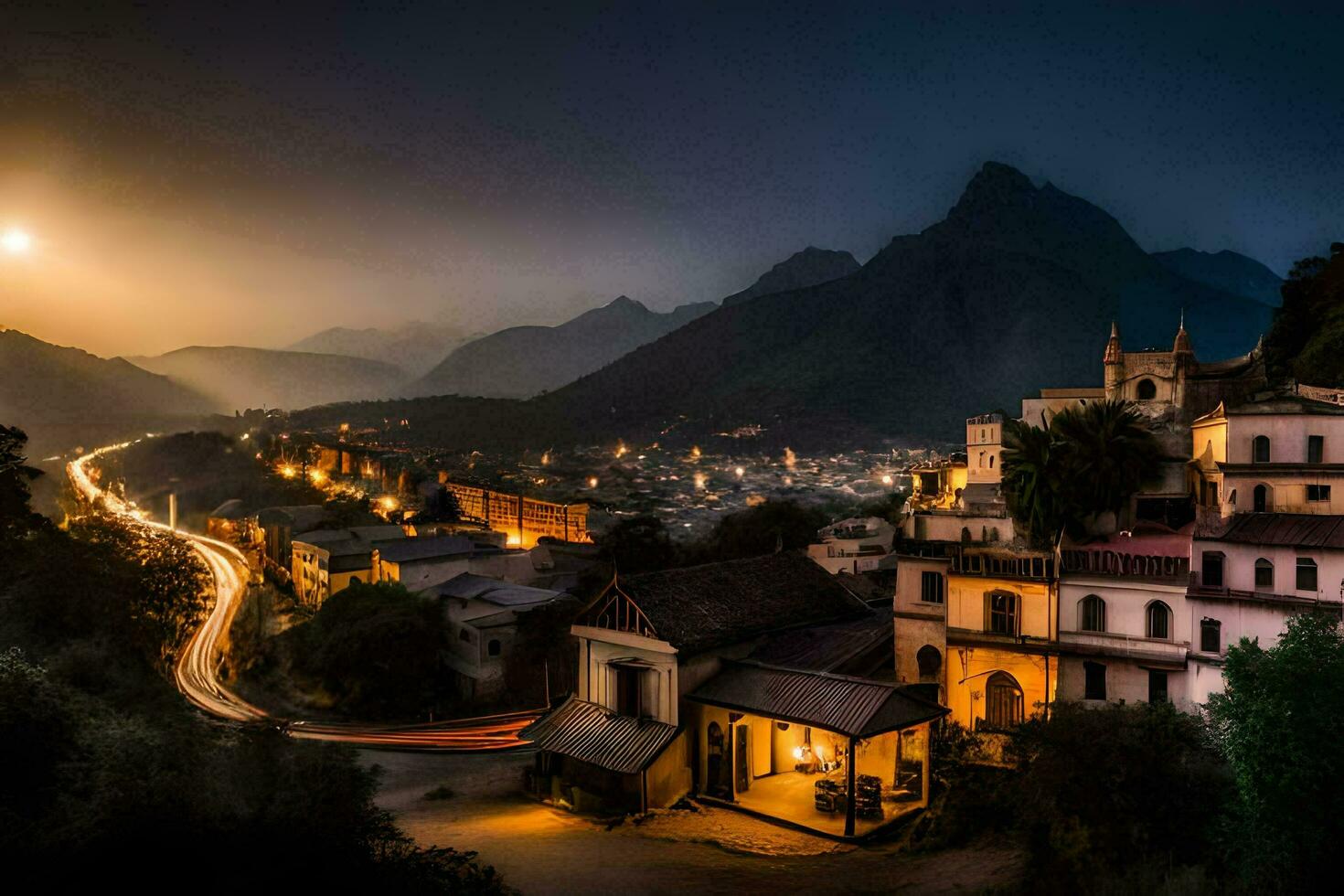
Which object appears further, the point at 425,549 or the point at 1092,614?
the point at 425,549

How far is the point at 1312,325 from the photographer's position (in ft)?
151

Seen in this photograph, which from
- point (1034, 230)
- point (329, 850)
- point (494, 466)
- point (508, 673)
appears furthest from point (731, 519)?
point (1034, 230)

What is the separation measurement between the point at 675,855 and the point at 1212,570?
17.6 metres

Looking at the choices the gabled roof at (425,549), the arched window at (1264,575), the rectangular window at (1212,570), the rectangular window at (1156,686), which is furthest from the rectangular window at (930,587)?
the gabled roof at (425,549)

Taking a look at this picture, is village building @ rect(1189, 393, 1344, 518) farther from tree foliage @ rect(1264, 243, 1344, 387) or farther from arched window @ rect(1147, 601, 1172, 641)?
tree foliage @ rect(1264, 243, 1344, 387)

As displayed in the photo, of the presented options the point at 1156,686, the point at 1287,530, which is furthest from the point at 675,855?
the point at 1287,530

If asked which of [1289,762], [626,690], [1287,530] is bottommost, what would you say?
[626,690]

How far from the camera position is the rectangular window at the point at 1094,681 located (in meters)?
26.9

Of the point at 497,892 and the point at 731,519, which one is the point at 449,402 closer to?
the point at 731,519

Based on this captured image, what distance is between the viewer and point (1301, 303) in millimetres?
48000

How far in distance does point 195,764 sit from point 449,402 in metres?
182

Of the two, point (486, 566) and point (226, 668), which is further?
point (486, 566)

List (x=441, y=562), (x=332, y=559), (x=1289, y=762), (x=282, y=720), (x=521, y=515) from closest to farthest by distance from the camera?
(x=1289, y=762), (x=282, y=720), (x=441, y=562), (x=332, y=559), (x=521, y=515)

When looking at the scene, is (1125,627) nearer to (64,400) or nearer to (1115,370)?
(1115,370)
